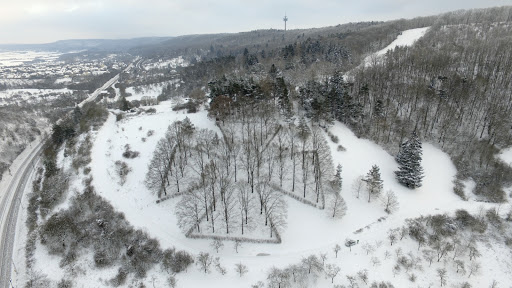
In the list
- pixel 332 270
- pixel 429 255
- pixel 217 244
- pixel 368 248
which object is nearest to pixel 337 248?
pixel 332 270

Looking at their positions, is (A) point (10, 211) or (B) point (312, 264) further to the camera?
(A) point (10, 211)

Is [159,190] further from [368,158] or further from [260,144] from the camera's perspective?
[368,158]

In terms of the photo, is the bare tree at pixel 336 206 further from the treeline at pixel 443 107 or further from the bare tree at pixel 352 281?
the treeline at pixel 443 107

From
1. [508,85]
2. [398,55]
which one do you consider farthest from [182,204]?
[398,55]

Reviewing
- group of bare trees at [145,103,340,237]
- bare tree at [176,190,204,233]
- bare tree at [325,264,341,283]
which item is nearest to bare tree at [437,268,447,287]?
bare tree at [325,264,341,283]

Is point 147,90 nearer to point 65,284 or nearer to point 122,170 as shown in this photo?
point 122,170
